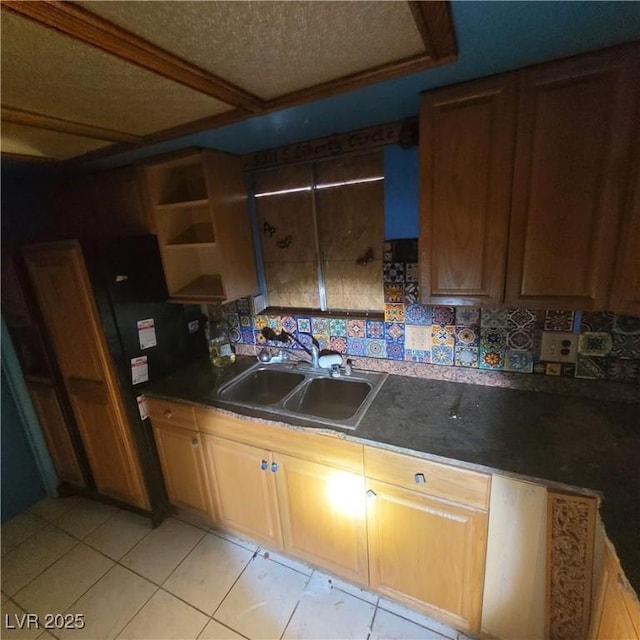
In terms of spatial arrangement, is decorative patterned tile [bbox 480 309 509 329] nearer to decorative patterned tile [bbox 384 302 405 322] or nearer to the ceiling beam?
decorative patterned tile [bbox 384 302 405 322]

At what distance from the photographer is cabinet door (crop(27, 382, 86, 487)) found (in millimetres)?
2043

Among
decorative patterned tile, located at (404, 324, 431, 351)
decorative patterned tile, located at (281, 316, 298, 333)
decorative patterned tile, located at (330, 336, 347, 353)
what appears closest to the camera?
decorative patterned tile, located at (404, 324, 431, 351)

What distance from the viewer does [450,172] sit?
1111mm

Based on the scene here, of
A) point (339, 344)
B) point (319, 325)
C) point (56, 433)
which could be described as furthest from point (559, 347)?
point (56, 433)

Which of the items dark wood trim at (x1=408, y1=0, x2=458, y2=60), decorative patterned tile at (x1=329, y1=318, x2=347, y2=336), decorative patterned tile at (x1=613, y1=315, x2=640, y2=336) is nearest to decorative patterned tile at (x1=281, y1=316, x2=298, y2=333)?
decorative patterned tile at (x1=329, y1=318, x2=347, y2=336)

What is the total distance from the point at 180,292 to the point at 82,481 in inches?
58.1

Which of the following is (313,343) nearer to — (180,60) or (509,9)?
(180,60)

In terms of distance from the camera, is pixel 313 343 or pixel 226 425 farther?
pixel 313 343

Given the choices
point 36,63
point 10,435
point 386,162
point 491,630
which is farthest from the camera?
point 10,435

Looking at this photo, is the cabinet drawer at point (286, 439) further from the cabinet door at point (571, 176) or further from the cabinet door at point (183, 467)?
the cabinet door at point (571, 176)

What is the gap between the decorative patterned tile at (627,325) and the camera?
4.12 ft

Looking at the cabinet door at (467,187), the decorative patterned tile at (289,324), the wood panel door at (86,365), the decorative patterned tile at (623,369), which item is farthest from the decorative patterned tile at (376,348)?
the wood panel door at (86,365)

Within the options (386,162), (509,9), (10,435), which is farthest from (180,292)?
(509,9)

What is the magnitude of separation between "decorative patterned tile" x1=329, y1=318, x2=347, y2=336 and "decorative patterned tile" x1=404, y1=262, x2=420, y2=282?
42 centimetres
